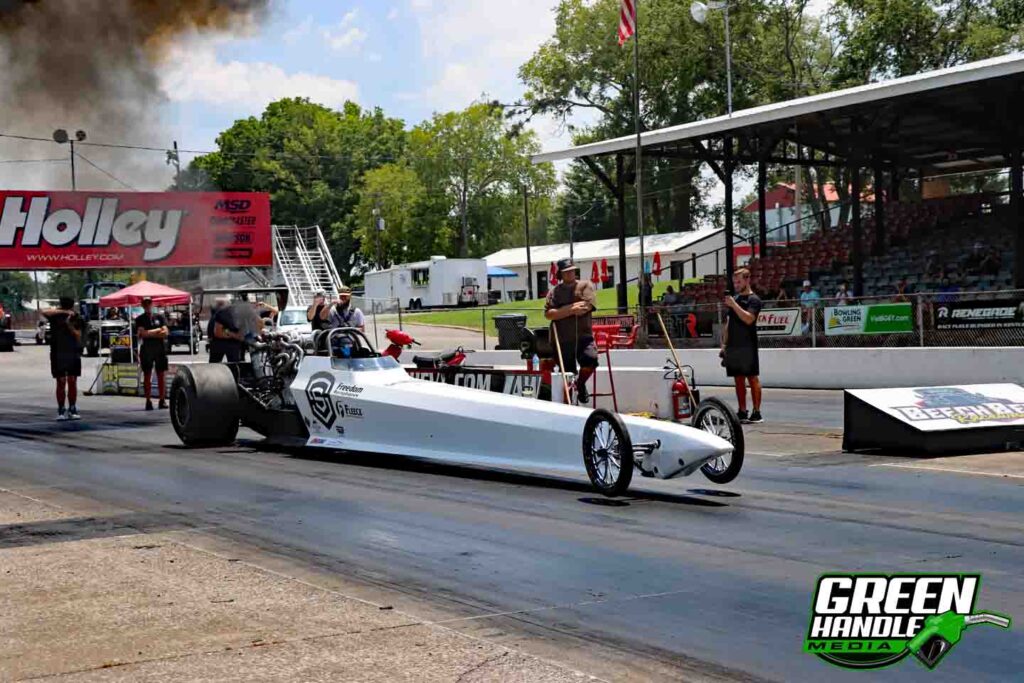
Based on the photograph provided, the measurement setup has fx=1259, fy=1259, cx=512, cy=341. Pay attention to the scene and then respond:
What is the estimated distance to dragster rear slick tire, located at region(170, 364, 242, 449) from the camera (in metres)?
14.5

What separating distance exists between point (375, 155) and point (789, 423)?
97.2 metres

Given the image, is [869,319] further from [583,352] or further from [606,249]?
[606,249]

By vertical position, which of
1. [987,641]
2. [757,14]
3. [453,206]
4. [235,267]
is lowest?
[987,641]

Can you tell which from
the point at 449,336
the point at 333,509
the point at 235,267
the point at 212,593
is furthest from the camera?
the point at 449,336

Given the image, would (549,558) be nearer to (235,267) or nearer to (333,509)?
(333,509)

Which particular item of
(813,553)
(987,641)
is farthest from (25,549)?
(987,641)

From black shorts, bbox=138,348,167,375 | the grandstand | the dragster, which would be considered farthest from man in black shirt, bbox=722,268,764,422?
the grandstand

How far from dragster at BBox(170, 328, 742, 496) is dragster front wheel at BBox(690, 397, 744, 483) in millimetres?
12

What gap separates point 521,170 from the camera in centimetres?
9750

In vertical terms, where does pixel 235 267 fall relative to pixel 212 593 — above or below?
above

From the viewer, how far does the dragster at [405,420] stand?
9.68 m

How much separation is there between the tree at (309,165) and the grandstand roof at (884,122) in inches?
2809

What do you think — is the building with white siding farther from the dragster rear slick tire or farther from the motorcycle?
the dragster rear slick tire

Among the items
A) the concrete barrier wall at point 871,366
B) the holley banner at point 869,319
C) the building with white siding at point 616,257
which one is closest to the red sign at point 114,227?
the concrete barrier wall at point 871,366
